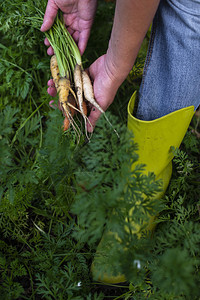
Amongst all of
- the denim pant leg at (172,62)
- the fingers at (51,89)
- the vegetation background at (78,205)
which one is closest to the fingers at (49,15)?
the vegetation background at (78,205)

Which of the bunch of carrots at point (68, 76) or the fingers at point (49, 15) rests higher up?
the fingers at point (49, 15)

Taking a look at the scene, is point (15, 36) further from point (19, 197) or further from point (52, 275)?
point (52, 275)

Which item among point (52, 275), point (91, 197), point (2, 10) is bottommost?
point (52, 275)

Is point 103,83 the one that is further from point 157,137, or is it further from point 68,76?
point 157,137

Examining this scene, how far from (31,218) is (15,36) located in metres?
1.27

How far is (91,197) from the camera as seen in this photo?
96 centimetres

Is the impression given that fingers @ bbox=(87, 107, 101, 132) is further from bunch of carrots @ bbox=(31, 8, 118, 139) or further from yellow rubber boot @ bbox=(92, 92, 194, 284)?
yellow rubber boot @ bbox=(92, 92, 194, 284)

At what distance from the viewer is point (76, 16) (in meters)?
1.85

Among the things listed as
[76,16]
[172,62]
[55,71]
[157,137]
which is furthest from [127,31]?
[76,16]

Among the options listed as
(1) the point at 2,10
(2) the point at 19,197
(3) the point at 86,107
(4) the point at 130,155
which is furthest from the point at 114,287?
(1) the point at 2,10

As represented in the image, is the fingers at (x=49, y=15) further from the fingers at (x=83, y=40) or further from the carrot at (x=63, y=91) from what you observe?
the carrot at (x=63, y=91)

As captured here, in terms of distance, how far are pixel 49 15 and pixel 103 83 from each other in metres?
0.60

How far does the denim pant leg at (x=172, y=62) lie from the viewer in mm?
1214

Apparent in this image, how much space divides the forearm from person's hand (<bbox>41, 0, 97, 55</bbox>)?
0.54m
